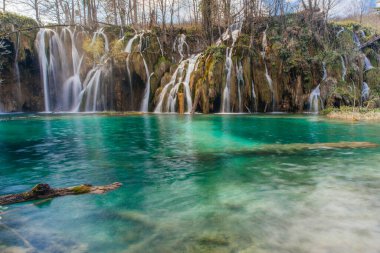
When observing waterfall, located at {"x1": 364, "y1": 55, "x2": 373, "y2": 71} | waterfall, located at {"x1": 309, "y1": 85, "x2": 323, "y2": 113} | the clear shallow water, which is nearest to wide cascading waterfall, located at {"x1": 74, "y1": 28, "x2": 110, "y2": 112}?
waterfall, located at {"x1": 309, "y1": 85, "x2": 323, "y2": 113}

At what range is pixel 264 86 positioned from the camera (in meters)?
26.1

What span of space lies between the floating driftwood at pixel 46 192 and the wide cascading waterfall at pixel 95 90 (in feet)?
77.6

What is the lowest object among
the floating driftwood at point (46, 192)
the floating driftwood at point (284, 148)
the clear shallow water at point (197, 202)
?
the clear shallow water at point (197, 202)

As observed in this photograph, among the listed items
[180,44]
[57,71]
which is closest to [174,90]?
[180,44]

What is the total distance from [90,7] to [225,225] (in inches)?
1470

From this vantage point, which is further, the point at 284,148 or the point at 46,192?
the point at 284,148

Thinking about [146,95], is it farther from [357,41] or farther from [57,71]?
[357,41]

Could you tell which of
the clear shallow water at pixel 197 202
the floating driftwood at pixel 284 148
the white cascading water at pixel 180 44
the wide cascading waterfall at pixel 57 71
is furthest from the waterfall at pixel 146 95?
the floating driftwood at pixel 284 148

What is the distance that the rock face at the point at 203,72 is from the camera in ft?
84.0

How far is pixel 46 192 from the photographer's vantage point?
514 centimetres

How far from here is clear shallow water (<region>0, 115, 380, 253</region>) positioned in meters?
3.70

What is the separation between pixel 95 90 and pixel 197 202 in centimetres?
2511

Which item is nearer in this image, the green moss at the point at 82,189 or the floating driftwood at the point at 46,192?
the floating driftwood at the point at 46,192

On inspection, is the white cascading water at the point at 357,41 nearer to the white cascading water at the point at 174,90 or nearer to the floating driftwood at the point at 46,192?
the white cascading water at the point at 174,90
